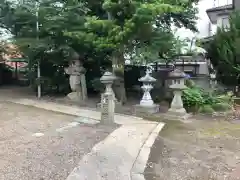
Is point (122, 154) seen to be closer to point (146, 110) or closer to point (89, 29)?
point (146, 110)

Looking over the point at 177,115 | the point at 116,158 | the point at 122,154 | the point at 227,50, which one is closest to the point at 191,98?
the point at 177,115

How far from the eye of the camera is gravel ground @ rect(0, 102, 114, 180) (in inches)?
159

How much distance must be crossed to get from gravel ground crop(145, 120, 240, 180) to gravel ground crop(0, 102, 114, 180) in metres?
1.12

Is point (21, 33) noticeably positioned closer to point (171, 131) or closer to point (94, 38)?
point (94, 38)

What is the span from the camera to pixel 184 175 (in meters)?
4.25

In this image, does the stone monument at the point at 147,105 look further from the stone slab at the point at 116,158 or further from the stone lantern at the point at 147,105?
the stone slab at the point at 116,158

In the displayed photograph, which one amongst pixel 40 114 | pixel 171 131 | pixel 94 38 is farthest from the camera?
pixel 94 38

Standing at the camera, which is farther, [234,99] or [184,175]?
[234,99]

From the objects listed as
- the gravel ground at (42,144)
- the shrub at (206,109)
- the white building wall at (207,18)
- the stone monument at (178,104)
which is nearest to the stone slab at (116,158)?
the gravel ground at (42,144)

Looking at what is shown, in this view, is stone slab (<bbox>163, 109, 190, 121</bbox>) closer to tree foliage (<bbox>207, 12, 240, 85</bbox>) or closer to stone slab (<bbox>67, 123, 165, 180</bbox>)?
stone slab (<bbox>67, 123, 165, 180</bbox>)

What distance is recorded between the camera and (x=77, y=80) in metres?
10.5

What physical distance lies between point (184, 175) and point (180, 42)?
5757 millimetres

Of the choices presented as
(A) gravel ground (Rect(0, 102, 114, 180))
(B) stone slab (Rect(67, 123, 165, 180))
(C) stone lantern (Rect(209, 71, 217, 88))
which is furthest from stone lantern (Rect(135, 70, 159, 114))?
(C) stone lantern (Rect(209, 71, 217, 88))

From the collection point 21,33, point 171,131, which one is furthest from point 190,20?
point 171,131
